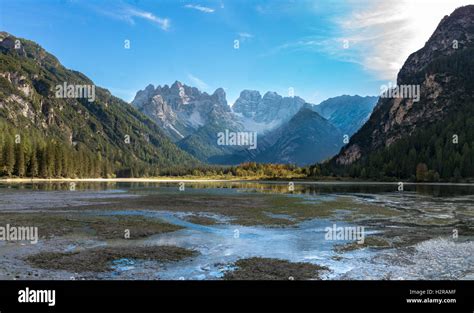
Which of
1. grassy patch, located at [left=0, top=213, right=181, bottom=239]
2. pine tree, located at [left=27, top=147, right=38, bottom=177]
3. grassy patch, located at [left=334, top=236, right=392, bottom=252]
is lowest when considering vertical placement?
grassy patch, located at [left=334, top=236, right=392, bottom=252]

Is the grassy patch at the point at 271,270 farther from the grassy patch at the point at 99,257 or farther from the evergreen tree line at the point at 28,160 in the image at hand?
the evergreen tree line at the point at 28,160

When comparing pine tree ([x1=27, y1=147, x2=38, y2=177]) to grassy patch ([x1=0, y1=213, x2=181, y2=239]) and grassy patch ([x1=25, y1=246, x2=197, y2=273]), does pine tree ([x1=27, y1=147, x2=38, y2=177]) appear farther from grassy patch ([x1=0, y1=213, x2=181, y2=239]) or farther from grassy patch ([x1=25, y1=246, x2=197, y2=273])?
grassy patch ([x1=25, y1=246, x2=197, y2=273])

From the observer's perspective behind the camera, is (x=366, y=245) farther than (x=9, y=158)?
No

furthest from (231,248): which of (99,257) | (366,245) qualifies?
(366,245)

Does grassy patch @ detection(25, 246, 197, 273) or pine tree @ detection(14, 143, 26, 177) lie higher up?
pine tree @ detection(14, 143, 26, 177)

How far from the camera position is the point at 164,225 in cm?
Answer: 4334

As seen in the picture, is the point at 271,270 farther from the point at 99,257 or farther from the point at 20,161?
the point at 20,161

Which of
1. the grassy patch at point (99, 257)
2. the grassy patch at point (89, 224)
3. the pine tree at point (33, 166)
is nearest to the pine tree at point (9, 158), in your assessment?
the pine tree at point (33, 166)

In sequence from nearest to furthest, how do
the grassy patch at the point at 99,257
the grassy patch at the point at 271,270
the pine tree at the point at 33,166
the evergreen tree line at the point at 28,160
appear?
the grassy patch at the point at 271,270
the grassy patch at the point at 99,257
the evergreen tree line at the point at 28,160
the pine tree at the point at 33,166

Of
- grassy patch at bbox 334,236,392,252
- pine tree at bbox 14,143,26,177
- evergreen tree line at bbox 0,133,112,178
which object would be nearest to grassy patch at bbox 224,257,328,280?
grassy patch at bbox 334,236,392,252

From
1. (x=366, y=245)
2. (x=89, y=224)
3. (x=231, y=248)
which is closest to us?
(x=231, y=248)
